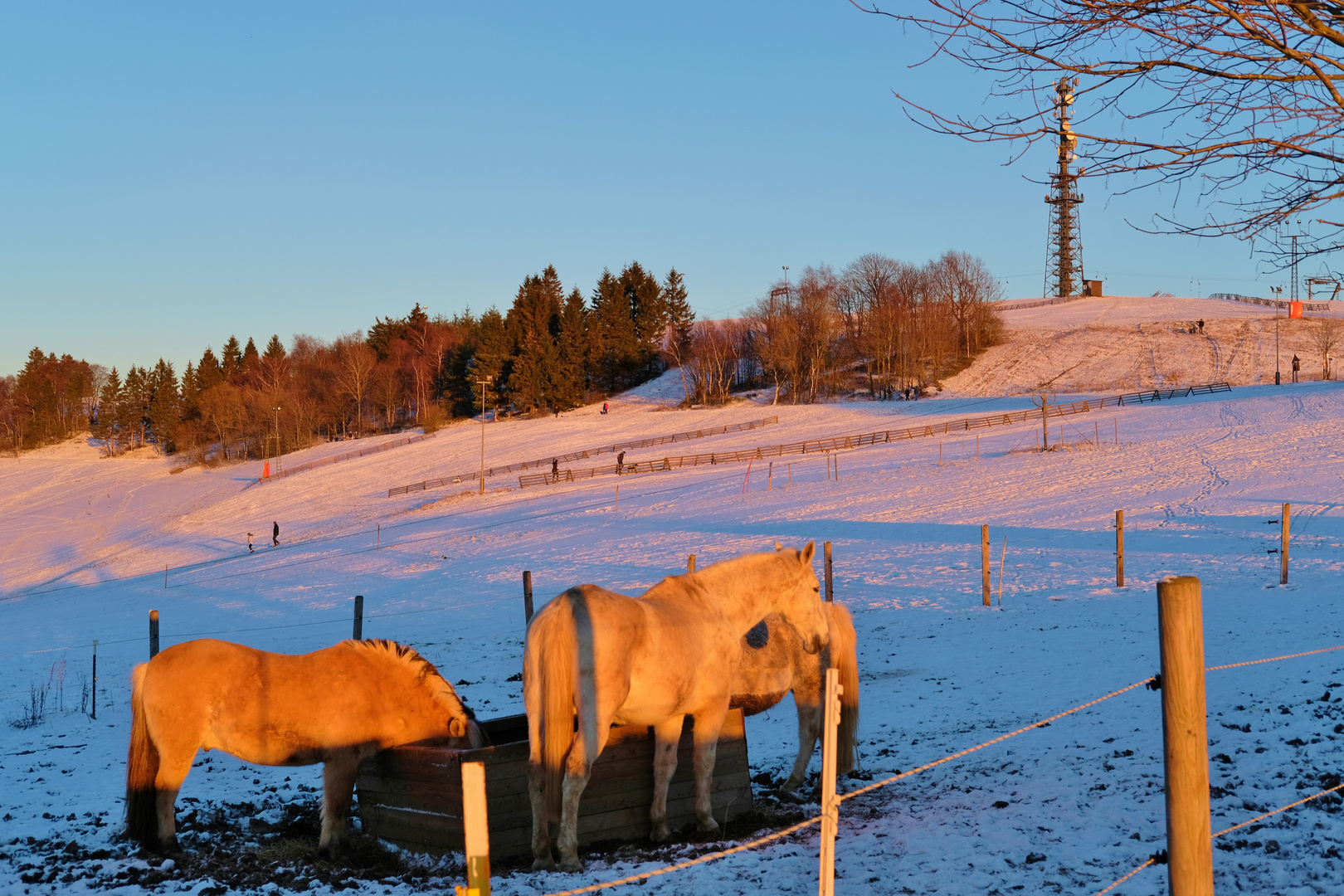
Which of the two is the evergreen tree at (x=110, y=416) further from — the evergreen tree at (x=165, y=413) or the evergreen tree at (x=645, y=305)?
the evergreen tree at (x=645, y=305)

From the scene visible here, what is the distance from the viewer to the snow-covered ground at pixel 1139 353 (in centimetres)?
7362

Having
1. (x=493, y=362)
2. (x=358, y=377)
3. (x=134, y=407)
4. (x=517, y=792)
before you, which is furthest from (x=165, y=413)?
(x=517, y=792)

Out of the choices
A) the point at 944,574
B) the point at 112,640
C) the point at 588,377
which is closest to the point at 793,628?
the point at 944,574

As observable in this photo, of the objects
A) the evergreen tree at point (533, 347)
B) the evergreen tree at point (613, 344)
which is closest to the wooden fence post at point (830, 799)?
the evergreen tree at point (533, 347)

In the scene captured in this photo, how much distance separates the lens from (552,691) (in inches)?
243

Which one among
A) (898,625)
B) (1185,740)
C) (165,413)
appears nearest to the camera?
(1185,740)

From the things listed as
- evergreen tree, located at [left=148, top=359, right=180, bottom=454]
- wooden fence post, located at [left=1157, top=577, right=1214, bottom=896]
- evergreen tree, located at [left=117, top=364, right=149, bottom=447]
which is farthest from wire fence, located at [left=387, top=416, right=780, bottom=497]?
evergreen tree, located at [left=117, top=364, right=149, bottom=447]

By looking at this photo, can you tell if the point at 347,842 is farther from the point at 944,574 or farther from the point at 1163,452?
the point at 1163,452

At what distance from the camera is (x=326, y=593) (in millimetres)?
25875

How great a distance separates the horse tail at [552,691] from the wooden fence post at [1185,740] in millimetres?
3640

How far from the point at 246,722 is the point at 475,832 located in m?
4.16

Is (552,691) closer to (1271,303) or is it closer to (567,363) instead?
(567,363)

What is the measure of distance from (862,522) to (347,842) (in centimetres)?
2394

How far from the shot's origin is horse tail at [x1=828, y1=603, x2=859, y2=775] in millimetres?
8023
